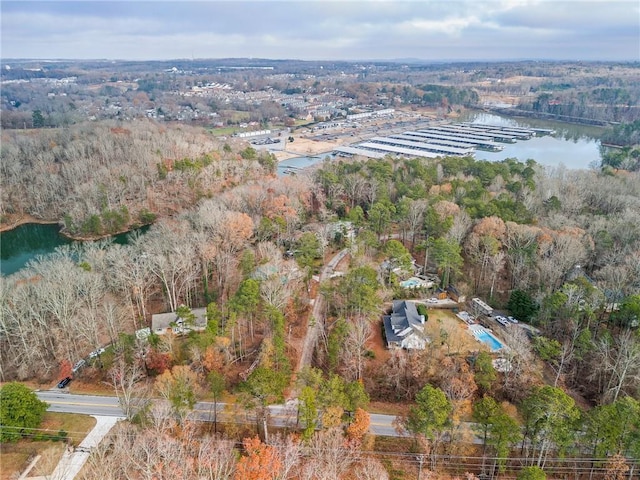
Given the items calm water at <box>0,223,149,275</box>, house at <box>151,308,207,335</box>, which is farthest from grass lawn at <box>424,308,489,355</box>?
calm water at <box>0,223,149,275</box>

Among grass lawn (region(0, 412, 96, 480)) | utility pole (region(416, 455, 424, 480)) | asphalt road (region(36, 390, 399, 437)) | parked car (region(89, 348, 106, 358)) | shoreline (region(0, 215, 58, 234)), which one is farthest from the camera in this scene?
shoreline (region(0, 215, 58, 234))

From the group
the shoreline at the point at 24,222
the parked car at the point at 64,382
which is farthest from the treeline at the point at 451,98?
the parked car at the point at 64,382

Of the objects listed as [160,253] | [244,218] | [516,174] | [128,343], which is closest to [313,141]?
[516,174]

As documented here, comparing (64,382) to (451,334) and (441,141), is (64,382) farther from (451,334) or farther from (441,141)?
(441,141)

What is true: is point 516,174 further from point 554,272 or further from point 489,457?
point 489,457

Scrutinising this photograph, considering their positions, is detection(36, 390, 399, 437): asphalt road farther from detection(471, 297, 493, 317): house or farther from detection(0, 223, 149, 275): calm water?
detection(0, 223, 149, 275): calm water

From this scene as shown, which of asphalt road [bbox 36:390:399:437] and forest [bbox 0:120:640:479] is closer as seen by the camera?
forest [bbox 0:120:640:479]

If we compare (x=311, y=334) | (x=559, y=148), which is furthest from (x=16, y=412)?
(x=559, y=148)
